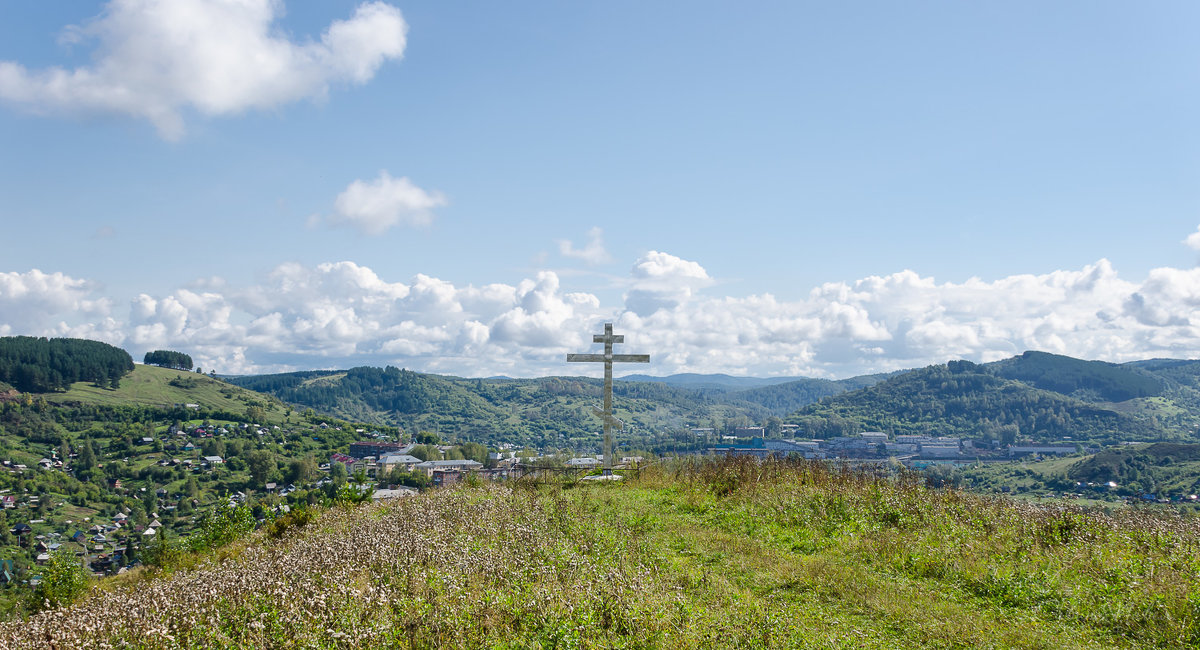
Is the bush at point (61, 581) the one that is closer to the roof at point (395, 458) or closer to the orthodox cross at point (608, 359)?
the orthodox cross at point (608, 359)

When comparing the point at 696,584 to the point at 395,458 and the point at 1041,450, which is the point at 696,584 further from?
the point at 1041,450

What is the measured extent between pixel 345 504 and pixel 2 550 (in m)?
122

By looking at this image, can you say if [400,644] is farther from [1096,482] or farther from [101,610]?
[1096,482]

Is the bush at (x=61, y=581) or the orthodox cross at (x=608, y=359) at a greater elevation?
the orthodox cross at (x=608, y=359)

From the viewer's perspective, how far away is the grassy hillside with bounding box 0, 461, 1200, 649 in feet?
22.2

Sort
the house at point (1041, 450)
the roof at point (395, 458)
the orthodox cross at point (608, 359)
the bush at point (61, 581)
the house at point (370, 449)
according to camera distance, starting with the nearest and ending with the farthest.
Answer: the bush at point (61, 581) → the orthodox cross at point (608, 359) → the roof at point (395, 458) → the house at point (1041, 450) → the house at point (370, 449)

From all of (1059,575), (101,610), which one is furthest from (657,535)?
(101,610)

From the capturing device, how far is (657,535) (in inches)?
473

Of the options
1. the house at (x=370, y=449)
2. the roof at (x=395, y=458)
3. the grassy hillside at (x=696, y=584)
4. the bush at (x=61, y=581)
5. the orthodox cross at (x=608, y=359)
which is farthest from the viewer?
the house at (x=370, y=449)

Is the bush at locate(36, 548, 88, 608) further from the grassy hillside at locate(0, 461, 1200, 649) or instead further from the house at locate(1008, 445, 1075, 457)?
the house at locate(1008, 445, 1075, 457)

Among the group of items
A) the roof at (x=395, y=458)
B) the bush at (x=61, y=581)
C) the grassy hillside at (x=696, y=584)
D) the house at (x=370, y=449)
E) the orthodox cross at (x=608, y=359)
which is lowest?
the house at (x=370, y=449)

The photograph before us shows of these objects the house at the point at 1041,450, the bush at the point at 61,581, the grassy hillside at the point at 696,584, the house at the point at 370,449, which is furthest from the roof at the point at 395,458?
the house at the point at 1041,450

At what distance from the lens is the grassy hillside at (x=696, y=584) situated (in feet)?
22.2

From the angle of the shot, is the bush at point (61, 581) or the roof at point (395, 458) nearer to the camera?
the bush at point (61, 581)
